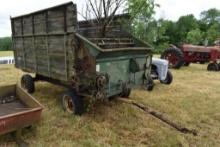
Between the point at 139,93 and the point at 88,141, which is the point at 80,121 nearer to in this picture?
Result: the point at 88,141

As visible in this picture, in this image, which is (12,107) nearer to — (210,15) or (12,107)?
(12,107)

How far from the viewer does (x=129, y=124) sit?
4035mm

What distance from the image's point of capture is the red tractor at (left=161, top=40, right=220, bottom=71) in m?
10.6

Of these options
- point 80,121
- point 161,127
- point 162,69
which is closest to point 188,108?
point 161,127

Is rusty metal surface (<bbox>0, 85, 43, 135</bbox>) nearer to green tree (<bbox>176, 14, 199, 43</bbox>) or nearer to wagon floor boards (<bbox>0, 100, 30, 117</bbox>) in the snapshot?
wagon floor boards (<bbox>0, 100, 30, 117</bbox>)

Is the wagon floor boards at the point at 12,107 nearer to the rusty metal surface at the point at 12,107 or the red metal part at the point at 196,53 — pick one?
the rusty metal surface at the point at 12,107

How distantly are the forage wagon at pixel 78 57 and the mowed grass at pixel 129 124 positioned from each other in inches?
15.9

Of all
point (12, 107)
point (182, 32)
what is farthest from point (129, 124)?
point (182, 32)

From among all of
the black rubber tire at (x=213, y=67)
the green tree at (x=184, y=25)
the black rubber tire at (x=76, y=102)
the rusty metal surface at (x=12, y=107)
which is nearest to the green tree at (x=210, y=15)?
the green tree at (x=184, y=25)

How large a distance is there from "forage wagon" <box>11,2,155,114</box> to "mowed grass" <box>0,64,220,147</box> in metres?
0.40

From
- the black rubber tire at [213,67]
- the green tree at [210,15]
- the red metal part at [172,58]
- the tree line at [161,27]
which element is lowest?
the black rubber tire at [213,67]

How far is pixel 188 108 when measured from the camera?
4918mm

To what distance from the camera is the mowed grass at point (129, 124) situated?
3.40 meters

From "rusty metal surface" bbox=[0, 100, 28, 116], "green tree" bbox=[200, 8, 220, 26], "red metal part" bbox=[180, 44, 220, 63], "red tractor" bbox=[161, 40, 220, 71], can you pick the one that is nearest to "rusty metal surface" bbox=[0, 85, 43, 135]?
"rusty metal surface" bbox=[0, 100, 28, 116]
